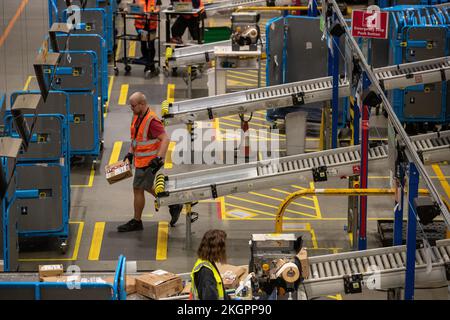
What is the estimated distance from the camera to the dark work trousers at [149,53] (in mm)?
22797

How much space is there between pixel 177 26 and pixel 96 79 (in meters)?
6.60

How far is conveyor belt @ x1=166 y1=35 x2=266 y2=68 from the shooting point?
68.2ft

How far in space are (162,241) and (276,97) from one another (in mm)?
3343

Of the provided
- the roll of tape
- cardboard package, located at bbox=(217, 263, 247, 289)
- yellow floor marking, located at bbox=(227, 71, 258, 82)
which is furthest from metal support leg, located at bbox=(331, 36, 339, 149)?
yellow floor marking, located at bbox=(227, 71, 258, 82)

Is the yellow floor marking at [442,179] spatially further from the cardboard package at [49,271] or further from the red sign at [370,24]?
the cardboard package at [49,271]

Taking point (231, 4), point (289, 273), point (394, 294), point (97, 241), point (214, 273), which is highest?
point (231, 4)

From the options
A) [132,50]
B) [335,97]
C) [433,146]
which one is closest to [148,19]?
[132,50]

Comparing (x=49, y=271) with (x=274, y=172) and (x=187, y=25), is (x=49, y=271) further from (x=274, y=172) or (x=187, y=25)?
(x=187, y=25)

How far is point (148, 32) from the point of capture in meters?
22.3

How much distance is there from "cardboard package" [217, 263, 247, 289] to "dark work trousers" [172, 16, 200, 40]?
12366 millimetres

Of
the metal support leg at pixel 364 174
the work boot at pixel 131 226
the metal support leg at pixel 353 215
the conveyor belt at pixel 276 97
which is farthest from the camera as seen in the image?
the conveyor belt at pixel 276 97

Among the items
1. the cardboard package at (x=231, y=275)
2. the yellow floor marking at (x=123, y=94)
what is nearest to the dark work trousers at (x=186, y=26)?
the yellow floor marking at (x=123, y=94)
